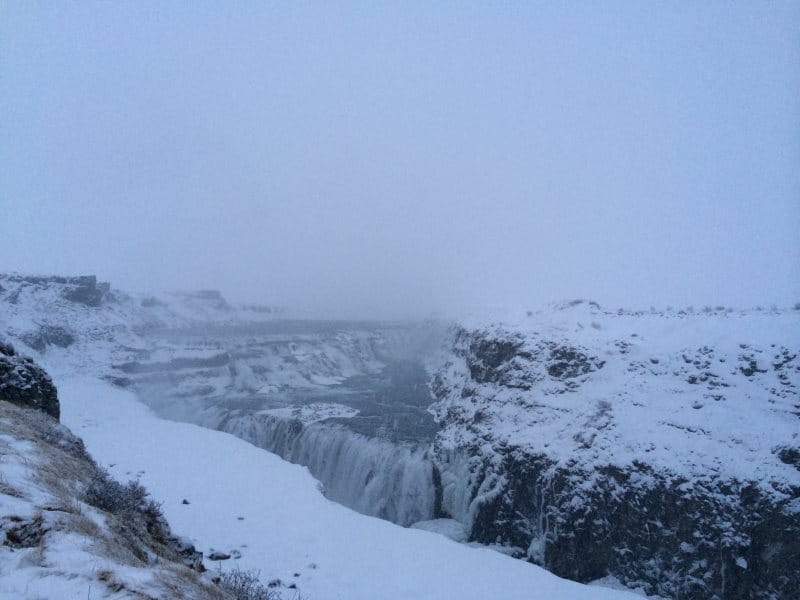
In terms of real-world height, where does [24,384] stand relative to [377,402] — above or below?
above

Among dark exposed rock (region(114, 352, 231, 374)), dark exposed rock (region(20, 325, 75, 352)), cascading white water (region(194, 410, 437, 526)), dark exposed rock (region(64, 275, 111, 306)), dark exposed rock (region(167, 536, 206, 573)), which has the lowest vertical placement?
cascading white water (region(194, 410, 437, 526))

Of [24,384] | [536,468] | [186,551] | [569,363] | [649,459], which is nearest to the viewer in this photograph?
[186,551]

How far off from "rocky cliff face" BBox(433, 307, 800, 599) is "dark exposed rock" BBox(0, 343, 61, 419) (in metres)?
17.5

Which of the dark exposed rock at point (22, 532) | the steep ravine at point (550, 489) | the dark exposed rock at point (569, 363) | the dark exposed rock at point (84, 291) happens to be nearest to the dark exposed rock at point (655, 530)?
the steep ravine at point (550, 489)

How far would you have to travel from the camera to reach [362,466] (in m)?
24.9

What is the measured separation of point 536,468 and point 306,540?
1300cm

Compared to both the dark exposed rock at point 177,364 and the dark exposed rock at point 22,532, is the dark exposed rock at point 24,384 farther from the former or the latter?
the dark exposed rock at point 177,364

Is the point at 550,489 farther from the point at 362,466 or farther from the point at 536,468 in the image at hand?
the point at 362,466

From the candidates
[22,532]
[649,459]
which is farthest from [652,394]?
[22,532]

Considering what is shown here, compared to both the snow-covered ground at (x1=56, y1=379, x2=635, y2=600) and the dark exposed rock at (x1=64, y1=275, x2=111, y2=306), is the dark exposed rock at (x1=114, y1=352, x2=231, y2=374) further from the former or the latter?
the snow-covered ground at (x1=56, y1=379, x2=635, y2=600)

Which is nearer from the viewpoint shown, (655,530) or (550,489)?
(655,530)

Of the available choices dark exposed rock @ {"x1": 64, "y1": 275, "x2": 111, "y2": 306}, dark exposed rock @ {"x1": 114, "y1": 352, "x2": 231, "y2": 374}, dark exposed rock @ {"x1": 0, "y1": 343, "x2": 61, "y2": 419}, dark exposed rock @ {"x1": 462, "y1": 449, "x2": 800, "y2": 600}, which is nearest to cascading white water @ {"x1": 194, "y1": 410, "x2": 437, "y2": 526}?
dark exposed rock @ {"x1": 462, "y1": 449, "x2": 800, "y2": 600}

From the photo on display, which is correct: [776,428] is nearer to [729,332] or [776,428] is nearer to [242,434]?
[729,332]

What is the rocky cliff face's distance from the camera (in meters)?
14.1
